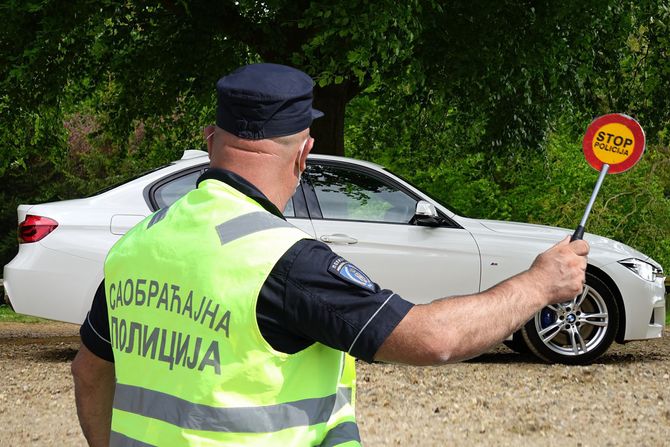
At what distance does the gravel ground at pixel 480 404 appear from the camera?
6.12m

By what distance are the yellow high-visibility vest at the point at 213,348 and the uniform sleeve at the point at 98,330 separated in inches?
7.2

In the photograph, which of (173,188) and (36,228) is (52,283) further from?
(173,188)

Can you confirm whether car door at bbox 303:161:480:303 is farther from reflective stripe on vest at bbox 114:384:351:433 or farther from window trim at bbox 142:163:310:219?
reflective stripe on vest at bbox 114:384:351:433

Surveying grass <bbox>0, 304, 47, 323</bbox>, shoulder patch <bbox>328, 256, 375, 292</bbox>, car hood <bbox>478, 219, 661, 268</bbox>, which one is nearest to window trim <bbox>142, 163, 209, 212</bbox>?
car hood <bbox>478, 219, 661, 268</bbox>

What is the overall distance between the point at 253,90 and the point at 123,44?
12.7 metres

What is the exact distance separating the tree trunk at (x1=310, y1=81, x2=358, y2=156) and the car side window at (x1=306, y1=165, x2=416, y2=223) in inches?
147

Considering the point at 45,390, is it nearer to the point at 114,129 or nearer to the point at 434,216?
the point at 434,216

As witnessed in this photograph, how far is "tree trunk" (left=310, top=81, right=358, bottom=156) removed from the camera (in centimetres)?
1248

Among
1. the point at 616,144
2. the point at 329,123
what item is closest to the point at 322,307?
the point at 616,144

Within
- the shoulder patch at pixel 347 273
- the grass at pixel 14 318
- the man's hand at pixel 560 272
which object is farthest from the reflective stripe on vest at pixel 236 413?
the grass at pixel 14 318

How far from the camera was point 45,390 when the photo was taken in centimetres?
740

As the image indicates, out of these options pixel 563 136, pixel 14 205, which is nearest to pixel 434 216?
pixel 563 136

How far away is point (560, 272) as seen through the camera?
209 centimetres

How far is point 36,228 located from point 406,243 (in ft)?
8.82
